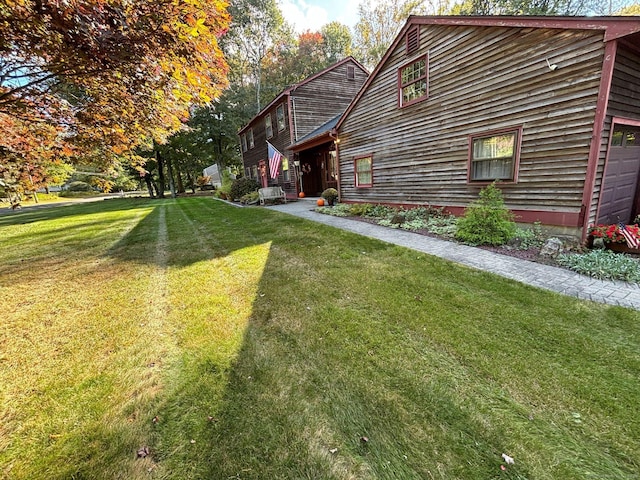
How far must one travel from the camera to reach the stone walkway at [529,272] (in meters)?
3.30

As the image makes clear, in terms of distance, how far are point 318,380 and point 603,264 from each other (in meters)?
4.67

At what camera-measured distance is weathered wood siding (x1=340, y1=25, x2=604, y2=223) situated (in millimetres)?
4918

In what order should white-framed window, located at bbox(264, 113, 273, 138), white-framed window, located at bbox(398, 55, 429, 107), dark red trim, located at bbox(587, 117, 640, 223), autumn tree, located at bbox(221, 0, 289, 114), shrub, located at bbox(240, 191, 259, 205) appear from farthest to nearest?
autumn tree, located at bbox(221, 0, 289, 114)
white-framed window, located at bbox(264, 113, 273, 138)
shrub, located at bbox(240, 191, 259, 205)
white-framed window, located at bbox(398, 55, 429, 107)
dark red trim, located at bbox(587, 117, 640, 223)

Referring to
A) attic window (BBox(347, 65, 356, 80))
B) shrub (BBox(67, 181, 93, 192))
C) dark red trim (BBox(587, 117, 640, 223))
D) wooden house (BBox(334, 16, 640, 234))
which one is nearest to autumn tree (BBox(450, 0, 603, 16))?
attic window (BBox(347, 65, 356, 80))

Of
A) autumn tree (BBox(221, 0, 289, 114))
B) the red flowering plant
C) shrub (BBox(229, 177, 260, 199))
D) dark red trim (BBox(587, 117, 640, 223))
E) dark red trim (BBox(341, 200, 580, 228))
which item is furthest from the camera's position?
autumn tree (BBox(221, 0, 289, 114))

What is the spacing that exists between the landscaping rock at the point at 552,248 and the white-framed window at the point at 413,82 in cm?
510

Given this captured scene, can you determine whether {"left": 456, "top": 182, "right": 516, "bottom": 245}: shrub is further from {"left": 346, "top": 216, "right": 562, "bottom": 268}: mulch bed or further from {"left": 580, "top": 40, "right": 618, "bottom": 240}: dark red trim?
{"left": 580, "top": 40, "right": 618, "bottom": 240}: dark red trim

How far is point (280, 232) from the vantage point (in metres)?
7.05

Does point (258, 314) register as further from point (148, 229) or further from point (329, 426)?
point (148, 229)

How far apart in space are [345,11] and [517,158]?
1053 inches

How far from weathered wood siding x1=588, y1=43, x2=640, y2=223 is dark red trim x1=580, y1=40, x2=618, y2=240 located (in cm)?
16

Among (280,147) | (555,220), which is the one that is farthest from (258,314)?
(280,147)

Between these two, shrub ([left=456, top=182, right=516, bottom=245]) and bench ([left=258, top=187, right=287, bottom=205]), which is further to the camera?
bench ([left=258, top=187, right=287, bottom=205])

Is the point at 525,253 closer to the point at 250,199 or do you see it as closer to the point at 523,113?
the point at 523,113
